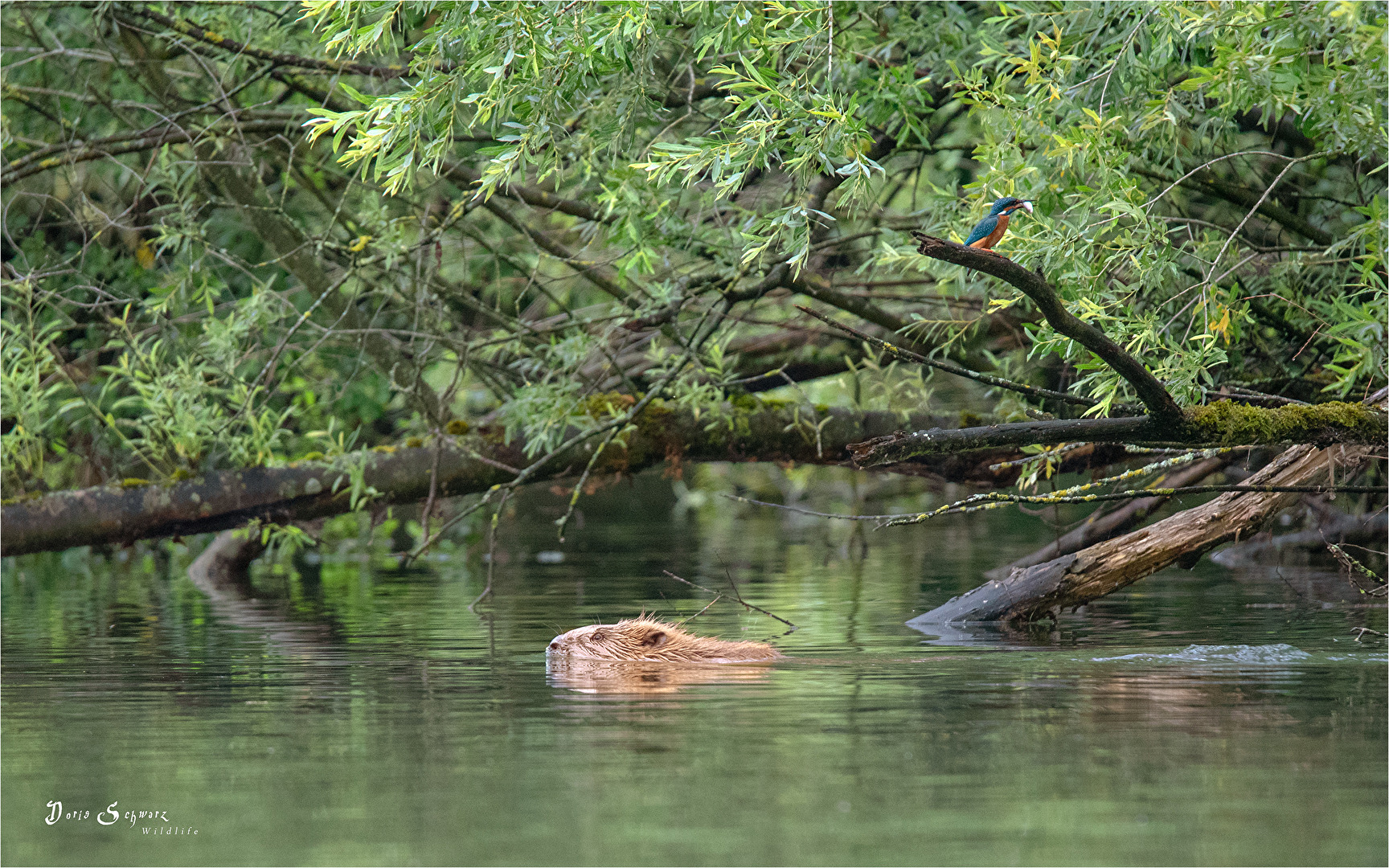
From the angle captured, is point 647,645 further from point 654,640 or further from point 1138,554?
point 1138,554

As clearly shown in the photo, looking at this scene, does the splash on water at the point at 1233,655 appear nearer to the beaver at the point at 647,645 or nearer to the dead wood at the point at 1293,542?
the beaver at the point at 647,645

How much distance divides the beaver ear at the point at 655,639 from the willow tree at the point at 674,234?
1950 millimetres

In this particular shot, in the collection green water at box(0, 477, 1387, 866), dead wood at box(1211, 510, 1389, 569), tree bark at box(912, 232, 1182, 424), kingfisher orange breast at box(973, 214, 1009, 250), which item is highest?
kingfisher orange breast at box(973, 214, 1009, 250)

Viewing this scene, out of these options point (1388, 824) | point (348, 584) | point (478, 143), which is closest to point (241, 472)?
point (348, 584)

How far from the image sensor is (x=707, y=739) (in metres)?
6.29

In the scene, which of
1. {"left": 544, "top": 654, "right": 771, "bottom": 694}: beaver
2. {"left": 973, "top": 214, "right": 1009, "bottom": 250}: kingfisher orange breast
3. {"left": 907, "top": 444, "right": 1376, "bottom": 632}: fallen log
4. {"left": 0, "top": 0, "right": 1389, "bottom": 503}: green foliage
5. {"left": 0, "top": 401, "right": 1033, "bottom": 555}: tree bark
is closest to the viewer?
{"left": 973, "top": 214, "right": 1009, "bottom": 250}: kingfisher orange breast

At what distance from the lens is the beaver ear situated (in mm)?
9070

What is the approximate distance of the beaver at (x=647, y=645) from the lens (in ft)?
29.2

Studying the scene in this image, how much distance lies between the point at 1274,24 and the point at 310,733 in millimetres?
5915

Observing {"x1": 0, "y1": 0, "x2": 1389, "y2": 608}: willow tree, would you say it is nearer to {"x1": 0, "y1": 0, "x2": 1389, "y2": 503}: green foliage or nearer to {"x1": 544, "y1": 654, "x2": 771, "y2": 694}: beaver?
{"x1": 0, "y1": 0, "x2": 1389, "y2": 503}: green foliage

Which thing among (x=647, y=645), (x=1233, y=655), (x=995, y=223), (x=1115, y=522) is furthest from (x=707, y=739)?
(x=1115, y=522)

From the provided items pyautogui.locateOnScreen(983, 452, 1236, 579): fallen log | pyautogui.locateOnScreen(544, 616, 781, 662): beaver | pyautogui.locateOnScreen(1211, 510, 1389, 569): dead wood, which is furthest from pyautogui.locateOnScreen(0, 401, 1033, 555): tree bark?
pyautogui.locateOnScreen(544, 616, 781, 662): beaver

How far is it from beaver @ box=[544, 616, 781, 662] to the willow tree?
165 cm

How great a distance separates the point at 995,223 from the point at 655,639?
3.05 m
